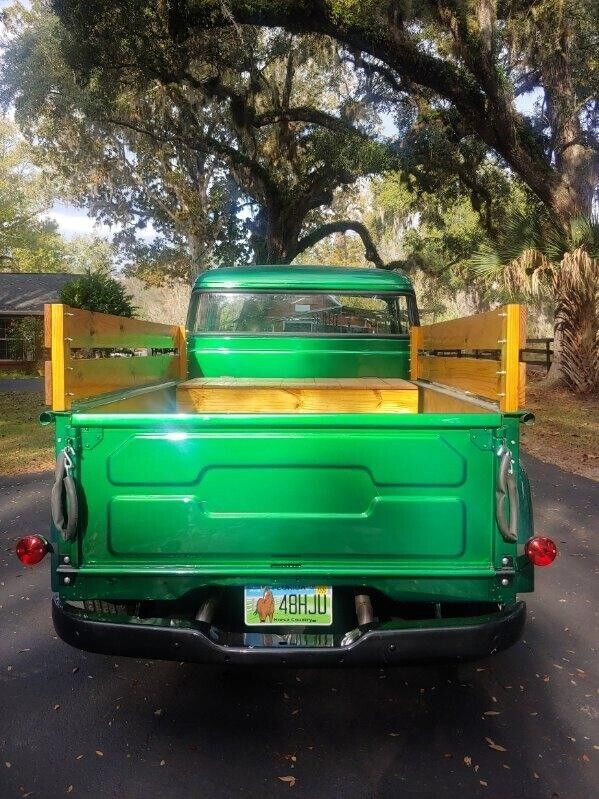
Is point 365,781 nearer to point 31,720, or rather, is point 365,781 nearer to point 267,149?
point 31,720

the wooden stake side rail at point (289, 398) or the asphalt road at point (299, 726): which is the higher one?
the wooden stake side rail at point (289, 398)

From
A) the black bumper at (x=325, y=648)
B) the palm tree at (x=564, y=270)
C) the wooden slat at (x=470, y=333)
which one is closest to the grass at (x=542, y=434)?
the palm tree at (x=564, y=270)

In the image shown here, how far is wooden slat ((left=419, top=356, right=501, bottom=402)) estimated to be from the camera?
2.93m

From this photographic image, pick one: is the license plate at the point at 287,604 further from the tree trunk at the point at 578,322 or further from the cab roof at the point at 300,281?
the tree trunk at the point at 578,322

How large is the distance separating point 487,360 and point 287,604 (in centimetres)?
146

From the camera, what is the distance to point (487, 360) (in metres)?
3.13

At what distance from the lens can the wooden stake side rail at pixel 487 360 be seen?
261 centimetres

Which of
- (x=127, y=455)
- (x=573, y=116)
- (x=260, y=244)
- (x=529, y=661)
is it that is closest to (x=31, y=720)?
(x=127, y=455)

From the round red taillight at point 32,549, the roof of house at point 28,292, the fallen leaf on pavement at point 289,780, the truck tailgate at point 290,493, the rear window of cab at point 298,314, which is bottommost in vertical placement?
the fallen leaf on pavement at point 289,780

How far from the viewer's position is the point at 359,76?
18922mm

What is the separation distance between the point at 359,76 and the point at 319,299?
15.2m

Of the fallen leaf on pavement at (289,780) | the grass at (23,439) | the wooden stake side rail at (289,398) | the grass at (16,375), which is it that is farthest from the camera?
the grass at (16,375)

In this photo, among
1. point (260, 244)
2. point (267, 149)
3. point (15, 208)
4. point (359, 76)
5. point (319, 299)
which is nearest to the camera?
point (319, 299)

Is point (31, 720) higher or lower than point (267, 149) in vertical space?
lower
